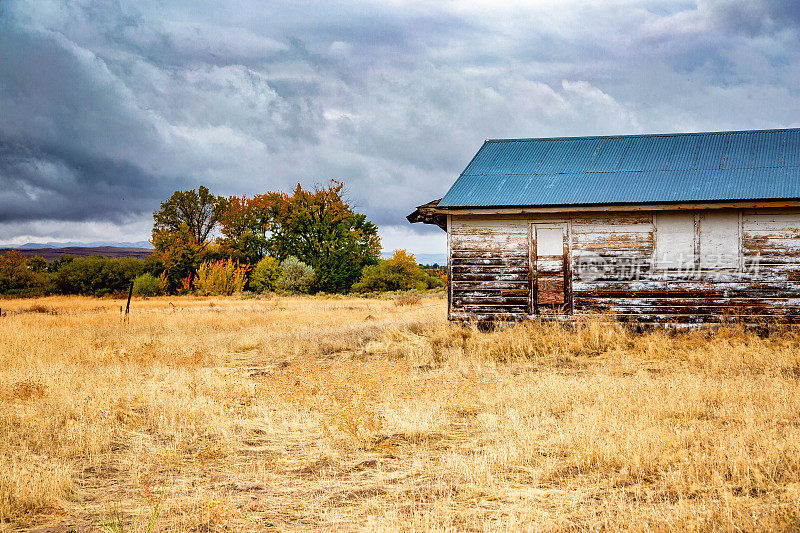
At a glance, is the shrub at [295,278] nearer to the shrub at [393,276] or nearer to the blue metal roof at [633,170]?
the shrub at [393,276]

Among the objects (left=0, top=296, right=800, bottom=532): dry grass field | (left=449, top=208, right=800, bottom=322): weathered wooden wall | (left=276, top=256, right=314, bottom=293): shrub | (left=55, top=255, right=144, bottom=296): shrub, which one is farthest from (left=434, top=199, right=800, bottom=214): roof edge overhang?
(left=55, top=255, right=144, bottom=296): shrub

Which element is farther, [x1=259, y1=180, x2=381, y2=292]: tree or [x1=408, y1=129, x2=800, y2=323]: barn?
[x1=259, y1=180, x2=381, y2=292]: tree

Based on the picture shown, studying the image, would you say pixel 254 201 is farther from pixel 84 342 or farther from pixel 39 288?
pixel 84 342

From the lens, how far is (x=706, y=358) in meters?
10.4

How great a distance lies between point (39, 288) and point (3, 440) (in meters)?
34.0

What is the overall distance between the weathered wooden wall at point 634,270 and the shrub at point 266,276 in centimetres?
2678

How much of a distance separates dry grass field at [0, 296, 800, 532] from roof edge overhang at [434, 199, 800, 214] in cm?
272

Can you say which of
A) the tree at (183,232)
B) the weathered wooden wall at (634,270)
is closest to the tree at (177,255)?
the tree at (183,232)

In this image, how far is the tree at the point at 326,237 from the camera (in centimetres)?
4134

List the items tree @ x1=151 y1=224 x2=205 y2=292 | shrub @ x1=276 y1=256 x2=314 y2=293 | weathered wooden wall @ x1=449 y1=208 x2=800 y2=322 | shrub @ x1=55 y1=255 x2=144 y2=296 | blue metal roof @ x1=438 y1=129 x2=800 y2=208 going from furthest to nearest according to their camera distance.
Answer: tree @ x1=151 y1=224 x2=205 y2=292 < shrub @ x1=276 y1=256 x2=314 y2=293 < shrub @ x1=55 y1=255 x2=144 y2=296 < blue metal roof @ x1=438 y1=129 x2=800 y2=208 < weathered wooden wall @ x1=449 y1=208 x2=800 y2=322

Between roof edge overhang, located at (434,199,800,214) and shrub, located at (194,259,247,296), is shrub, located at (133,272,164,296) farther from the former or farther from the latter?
roof edge overhang, located at (434,199,800,214)

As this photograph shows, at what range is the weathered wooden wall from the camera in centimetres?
1300

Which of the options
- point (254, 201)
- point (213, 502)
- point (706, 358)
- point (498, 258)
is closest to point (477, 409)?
point (213, 502)

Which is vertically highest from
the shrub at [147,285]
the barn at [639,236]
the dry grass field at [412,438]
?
the barn at [639,236]
